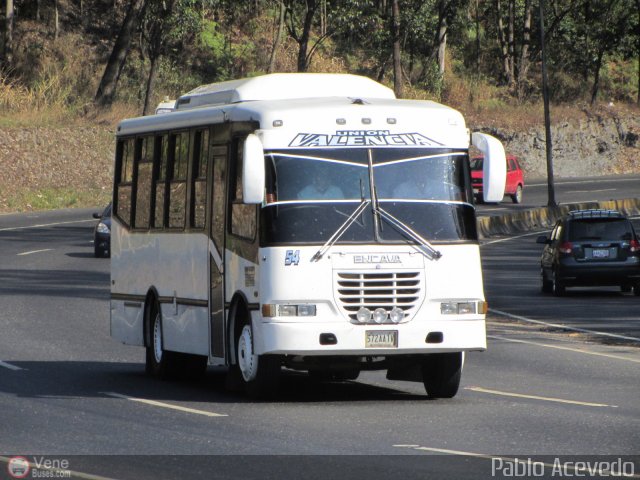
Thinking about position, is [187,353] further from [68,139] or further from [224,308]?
[68,139]

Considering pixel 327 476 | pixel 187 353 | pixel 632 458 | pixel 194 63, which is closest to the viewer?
pixel 327 476

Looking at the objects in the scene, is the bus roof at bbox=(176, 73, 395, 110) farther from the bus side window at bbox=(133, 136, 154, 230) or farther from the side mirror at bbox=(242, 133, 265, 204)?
the side mirror at bbox=(242, 133, 265, 204)

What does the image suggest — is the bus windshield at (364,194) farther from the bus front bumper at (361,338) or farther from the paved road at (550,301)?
the paved road at (550,301)

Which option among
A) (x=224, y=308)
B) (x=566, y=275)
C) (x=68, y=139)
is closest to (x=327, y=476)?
(x=224, y=308)

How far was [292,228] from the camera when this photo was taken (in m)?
13.7

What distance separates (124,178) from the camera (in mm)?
18188

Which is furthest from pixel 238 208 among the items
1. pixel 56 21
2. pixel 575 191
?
pixel 56 21

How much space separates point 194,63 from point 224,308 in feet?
204

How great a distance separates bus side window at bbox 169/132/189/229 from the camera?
52.7 feet

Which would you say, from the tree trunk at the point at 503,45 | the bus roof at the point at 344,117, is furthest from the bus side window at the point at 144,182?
the tree trunk at the point at 503,45

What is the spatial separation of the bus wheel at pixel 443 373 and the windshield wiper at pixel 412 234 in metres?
1.09

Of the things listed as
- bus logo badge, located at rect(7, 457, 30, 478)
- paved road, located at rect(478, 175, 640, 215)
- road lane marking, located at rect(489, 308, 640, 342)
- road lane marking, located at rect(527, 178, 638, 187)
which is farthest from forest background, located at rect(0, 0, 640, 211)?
bus logo badge, located at rect(7, 457, 30, 478)

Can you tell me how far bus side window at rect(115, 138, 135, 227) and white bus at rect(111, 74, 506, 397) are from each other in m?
2.56

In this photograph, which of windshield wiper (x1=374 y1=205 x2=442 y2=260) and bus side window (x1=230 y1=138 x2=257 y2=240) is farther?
bus side window (x1=230 y1=138 x2=257 y2=240)
